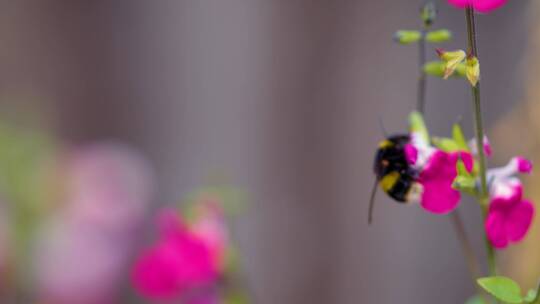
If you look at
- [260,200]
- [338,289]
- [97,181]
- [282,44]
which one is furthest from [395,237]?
[97,181]

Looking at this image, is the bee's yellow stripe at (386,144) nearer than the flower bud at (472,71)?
No

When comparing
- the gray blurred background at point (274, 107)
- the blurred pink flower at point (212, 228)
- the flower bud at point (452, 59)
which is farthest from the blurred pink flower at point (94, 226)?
the flower bud at point (452, 59)

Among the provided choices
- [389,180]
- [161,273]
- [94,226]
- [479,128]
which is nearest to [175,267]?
[161,273]

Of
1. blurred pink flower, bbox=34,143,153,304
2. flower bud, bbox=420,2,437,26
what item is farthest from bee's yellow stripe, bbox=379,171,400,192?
blurred pink flower, bbox=34,143,153,304

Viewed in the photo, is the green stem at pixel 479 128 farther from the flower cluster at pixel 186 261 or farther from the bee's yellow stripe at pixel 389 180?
the flower cluster at pixel 186 261

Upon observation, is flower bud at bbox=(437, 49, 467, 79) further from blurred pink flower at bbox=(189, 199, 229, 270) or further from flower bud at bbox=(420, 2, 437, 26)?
blurred pink flower at bbox=(189, 199, 229, 270)

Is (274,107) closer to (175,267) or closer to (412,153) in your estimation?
(175,267)
